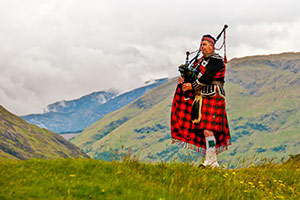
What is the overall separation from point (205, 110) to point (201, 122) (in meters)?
0.37

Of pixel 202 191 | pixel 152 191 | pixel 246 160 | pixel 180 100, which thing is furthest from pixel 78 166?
pixel 180 100

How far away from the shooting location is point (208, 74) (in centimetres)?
945

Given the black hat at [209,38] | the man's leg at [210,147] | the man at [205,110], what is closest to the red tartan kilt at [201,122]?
the man at [205,110]

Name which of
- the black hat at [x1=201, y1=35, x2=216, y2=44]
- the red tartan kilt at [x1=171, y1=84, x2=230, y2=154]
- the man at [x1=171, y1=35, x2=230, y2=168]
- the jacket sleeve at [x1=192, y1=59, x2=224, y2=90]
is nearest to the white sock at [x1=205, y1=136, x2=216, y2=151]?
the man at [x1=171, y1=35, x2=230, y2=168]

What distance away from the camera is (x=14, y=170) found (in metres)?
5.44

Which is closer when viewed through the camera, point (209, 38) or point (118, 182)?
point (118, 182)

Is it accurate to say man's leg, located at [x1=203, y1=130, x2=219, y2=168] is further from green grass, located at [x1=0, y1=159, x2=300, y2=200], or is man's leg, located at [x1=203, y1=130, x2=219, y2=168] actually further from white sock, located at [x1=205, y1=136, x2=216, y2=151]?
green grass, located at [x1=0, y1=159, x2=300, y2=200]

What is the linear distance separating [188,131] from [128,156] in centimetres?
331

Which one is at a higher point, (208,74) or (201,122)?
(208,74)

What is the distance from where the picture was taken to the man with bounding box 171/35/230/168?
947 cm

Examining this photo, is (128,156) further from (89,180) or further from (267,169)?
(267,169)

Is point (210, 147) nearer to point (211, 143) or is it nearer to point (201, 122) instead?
point (211, 143)

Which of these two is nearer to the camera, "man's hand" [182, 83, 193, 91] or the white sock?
the white sock

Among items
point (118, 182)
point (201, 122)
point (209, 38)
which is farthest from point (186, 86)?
point (118, 182)
